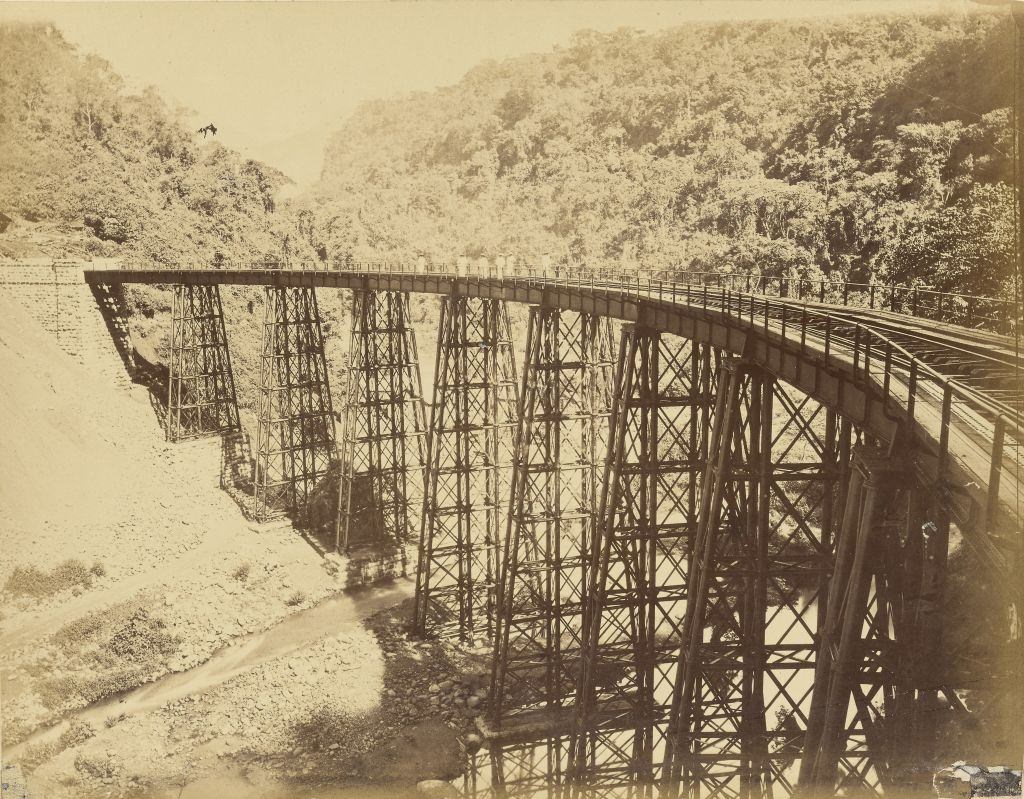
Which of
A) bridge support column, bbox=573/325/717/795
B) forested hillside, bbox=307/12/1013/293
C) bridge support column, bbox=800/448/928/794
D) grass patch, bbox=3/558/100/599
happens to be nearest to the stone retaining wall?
grass patch, bbox=3/558/100/599

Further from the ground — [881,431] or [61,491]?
[881,431]

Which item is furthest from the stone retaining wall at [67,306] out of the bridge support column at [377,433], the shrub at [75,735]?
the shrub at [75,735]

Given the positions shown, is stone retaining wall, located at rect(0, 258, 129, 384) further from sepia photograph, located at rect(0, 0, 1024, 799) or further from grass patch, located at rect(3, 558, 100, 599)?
grass patch, located at rect(3, 558, 100, 599)

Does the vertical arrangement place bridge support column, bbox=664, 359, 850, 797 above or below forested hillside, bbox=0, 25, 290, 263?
below

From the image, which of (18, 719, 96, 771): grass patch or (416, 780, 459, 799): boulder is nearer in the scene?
(416, 780, 459, 799): boulder

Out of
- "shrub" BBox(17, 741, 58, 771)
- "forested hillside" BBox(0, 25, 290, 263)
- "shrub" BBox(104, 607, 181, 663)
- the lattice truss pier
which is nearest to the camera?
the lattice truss pier

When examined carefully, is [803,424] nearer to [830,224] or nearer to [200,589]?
[200,589]

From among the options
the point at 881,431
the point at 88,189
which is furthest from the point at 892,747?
the point at 88,189
